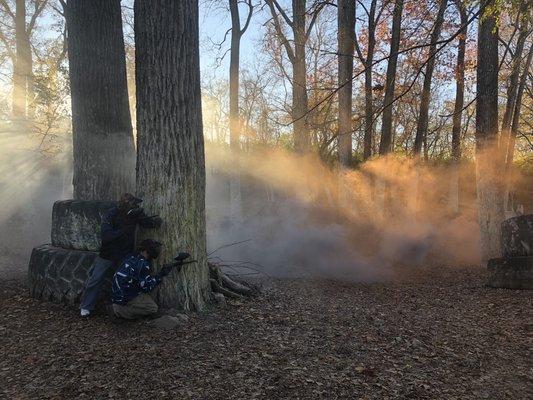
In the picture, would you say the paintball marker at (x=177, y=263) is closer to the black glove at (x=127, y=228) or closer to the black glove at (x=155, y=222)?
the black glove at (x=155, y=222)

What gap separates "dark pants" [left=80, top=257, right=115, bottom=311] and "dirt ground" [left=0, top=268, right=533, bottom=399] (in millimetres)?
251

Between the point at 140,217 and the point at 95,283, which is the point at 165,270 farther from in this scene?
the point at 95,283

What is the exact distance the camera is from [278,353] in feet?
15.3

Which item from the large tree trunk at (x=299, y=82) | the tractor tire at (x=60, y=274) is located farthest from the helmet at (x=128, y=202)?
the large tree trunk at (x=299, y=82)

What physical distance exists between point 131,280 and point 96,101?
391cm

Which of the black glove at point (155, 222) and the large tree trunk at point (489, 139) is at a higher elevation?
the large tree trunk at point (489, 139)

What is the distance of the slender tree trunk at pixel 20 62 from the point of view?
1912 centimetres

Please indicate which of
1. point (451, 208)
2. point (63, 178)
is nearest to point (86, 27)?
point (63, 178)

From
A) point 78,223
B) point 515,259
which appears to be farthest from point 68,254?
point 515,259

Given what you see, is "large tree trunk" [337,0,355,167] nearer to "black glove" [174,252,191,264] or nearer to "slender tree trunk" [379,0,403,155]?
"slender tree trunk" [379,0,403,155]

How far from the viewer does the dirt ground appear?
3883mm

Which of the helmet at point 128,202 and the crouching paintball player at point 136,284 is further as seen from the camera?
the helmet at point 128,202

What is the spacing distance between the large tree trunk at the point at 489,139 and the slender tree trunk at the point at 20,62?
1752 cm

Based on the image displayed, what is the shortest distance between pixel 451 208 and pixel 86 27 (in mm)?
20354
